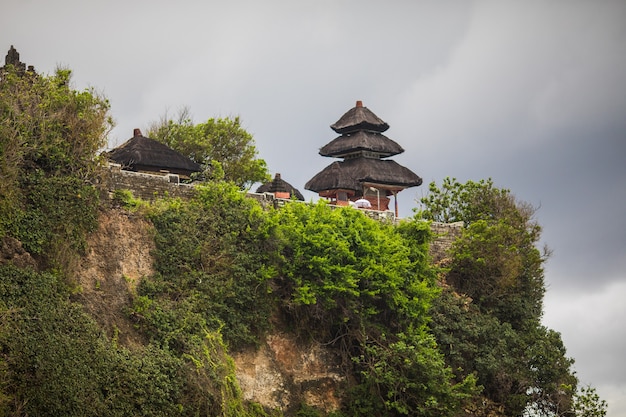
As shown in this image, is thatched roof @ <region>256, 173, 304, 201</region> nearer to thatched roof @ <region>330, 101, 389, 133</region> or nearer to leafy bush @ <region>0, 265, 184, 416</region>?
thatched roof @ <region>330, 101, 389, 133</region>

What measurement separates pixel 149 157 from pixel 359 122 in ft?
33.0

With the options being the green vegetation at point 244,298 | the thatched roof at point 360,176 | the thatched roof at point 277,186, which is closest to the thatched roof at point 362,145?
the thatched roof at point 360,176

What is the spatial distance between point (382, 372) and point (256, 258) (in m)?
4.29

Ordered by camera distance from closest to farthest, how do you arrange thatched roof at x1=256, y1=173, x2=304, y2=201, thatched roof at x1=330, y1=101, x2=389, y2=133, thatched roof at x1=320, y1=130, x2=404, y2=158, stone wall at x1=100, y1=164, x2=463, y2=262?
stone wall at x1=100, y1=164, x2=463, y2=262 → thatched roof at x1=256, y1=173, x2=304, y2=201 → thatched roof at x1=320, y1=130, x2=404, y2=158 → thatched roof at x1=330, y1=101, x2=389, y2=133

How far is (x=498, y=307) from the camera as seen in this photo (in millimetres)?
33438

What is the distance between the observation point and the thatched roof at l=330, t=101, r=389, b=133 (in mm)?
40812

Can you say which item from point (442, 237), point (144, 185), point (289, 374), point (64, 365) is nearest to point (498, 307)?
point (442, 237)

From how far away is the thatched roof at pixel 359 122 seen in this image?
40.8 m

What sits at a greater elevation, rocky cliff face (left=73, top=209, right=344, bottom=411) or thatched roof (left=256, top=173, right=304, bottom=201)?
thatched roof (left=256, top=173, right=304, bottom=201)

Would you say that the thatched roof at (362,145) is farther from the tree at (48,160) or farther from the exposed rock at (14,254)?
the exposed rock at (14,254)

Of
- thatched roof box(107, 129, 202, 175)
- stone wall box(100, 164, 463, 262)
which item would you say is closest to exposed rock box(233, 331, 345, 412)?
stone wall box(100, 164, 463, 262)

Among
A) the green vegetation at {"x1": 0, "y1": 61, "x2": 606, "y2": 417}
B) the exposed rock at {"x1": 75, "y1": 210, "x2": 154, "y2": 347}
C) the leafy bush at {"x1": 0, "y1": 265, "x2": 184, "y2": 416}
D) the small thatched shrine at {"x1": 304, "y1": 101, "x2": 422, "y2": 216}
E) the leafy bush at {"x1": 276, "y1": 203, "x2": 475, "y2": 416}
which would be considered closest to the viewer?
the leafy bush at {"x1": 0, "y1": 265, "x2": 184, "y2": 416}

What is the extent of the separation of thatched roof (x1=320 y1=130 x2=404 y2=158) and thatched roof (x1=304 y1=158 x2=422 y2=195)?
37 centimetres

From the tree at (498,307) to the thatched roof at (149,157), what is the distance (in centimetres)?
817
